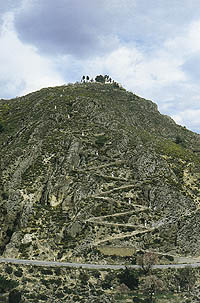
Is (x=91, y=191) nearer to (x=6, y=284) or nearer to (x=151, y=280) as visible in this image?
(x=151, y=280)

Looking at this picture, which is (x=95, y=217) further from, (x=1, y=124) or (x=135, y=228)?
(x=1, y=124)

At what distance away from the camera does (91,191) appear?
68500 mm

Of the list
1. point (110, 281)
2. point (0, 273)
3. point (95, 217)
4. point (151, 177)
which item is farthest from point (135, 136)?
point (0, 273)

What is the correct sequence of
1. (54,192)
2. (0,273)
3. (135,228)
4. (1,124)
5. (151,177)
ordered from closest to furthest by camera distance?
(0,273), (135,228), (54,192), (151,177), (1,124)

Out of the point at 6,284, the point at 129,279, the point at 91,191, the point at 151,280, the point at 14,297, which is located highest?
the point at 91,191

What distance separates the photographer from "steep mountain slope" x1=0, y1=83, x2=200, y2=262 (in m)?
57.9

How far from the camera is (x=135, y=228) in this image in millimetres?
61750

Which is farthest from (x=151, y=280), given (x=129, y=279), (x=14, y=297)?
(x=14, y=297)

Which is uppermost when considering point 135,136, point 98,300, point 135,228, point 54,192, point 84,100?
point 84,100

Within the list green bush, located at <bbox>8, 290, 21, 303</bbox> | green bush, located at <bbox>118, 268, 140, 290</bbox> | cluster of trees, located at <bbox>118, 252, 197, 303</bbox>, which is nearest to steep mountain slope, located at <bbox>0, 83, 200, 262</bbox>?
cluster of trees, located at <bbox>118, 252, 197, 303</bbox>

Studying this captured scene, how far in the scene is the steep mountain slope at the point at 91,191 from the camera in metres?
57.9

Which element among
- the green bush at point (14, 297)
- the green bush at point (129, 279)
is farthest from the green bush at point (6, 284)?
the green bush at point (129, 279)

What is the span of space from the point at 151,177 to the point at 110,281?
34.6m

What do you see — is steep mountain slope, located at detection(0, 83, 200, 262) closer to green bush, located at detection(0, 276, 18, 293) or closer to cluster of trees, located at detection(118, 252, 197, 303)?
cluster of trees, located at detection(118, 252, 197, 303)
